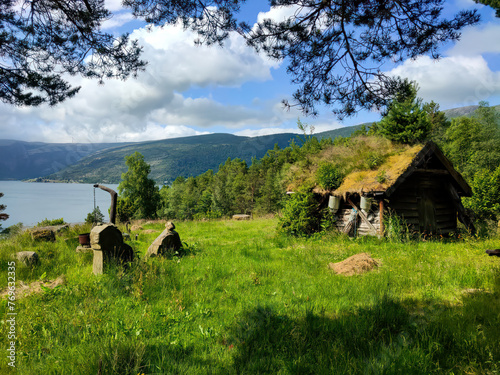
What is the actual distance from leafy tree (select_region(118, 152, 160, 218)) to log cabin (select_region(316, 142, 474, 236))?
32.3 metres

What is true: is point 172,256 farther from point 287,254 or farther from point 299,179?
point 299,179

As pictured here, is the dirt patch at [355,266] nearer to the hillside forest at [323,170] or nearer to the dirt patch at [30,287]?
the hillside forest at [323,170]

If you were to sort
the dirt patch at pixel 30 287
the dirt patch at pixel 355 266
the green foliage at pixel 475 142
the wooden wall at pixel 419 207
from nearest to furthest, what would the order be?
1. the dirt patch at pixel 30 287
2. the dirt patch at pixel 355 266
3. the wooden wall at pixel 419 207
4. the green foliage at pixel 475 142

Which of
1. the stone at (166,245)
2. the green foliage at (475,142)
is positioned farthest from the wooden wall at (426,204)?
the green foliage at (475,142)

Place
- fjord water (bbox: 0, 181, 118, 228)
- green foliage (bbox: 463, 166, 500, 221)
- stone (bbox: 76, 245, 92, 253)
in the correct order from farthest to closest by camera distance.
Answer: fjord water (bbox: 0, 181, 118, 228) < green foliage (bbox: 463, 166, 500, 221) < stone (bbox: 76, 245, 92, 253)

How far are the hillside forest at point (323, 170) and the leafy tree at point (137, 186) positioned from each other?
5.4 inches

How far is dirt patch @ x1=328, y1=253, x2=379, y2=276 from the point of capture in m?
6.20

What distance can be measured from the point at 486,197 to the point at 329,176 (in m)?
12.2

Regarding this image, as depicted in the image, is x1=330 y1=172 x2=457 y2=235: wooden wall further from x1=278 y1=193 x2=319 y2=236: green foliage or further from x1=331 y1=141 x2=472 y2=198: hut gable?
x1=278 y1=193 x2=319 y2=236: green foliage

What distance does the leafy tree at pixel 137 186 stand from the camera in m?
37.9

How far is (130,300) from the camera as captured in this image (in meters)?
4.52

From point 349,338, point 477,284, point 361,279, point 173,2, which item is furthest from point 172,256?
point 477,284

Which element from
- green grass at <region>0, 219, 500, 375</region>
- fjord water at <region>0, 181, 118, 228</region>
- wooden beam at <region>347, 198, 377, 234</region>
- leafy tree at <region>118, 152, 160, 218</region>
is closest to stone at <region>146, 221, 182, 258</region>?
green grass at <region>0, 219, 500, 375</region>

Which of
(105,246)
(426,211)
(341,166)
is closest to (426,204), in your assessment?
(426,211)
